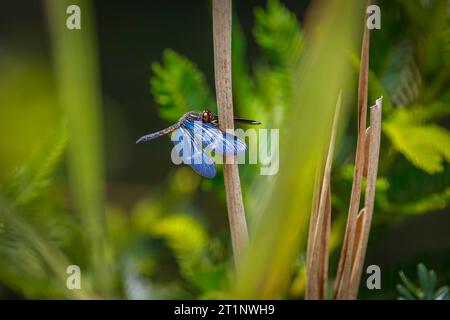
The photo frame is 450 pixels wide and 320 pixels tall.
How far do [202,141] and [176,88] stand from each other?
11cm

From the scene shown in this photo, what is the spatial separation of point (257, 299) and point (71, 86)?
254mm

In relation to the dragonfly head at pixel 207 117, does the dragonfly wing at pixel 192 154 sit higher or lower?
lower

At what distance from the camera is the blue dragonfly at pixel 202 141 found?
0.36 m

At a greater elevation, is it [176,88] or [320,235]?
[176,88]

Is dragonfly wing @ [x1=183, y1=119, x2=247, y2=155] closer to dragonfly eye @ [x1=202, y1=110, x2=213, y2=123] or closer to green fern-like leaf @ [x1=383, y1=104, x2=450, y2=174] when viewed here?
dragonfly eye @ [x1=202, y1=110, x2=213, y2=123]

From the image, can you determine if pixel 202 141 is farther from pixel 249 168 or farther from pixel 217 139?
pixel 249 168

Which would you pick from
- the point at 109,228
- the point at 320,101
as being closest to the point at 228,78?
the point at 320,101

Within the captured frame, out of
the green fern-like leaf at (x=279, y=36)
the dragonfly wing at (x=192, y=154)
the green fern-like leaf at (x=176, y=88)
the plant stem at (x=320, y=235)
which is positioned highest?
the green fern-like leaf at (x=279, y=36)

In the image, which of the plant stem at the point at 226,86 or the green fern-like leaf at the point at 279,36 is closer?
the plant stem at the point at 226,86

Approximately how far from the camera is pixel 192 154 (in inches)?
15.7

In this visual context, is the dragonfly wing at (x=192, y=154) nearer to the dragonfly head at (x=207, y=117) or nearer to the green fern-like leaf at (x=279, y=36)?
the dragonfly head at (x=207, y=117)

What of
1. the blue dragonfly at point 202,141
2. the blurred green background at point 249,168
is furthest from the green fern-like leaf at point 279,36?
the blue dragonfly at point 202,141

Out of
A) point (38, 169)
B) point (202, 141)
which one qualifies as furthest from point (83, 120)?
point (202, 141)
